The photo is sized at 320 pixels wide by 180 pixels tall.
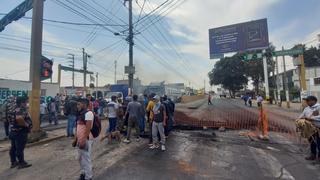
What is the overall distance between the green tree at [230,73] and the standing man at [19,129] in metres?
74.5

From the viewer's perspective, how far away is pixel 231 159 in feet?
24.6

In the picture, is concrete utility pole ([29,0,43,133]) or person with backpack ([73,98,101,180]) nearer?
person with backpack ([73,98,101,180])

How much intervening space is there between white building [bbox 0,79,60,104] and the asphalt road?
5703mm

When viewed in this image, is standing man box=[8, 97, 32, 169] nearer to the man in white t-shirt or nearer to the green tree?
the man in white t-shirt

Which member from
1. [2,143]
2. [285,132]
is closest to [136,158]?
[2,143]

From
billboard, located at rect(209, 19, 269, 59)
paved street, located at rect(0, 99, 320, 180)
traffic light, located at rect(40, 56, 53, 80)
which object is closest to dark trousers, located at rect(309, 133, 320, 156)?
paved street, located at rect(0, 99, 320, 180)

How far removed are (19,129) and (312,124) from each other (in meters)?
7.49

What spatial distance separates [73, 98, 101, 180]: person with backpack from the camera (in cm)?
541

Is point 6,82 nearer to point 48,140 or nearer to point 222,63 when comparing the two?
point 48,140

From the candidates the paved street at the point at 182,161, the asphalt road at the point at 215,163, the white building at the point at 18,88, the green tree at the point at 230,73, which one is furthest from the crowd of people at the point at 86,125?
the green tree at the point at 230,73

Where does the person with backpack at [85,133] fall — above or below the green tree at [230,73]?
below

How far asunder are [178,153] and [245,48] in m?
28.9

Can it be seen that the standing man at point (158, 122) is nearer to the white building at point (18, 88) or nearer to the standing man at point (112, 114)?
the standing man at point (112, 114)

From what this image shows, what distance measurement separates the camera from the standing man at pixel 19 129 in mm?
6615
